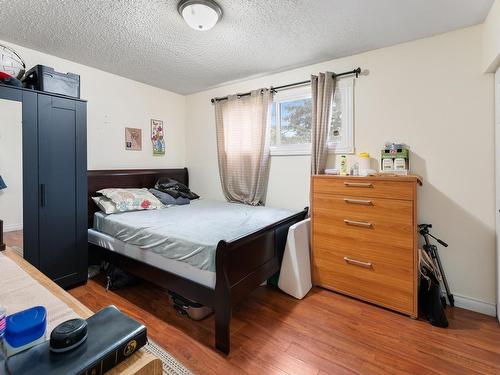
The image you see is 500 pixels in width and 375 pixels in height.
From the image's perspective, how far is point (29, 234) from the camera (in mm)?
2131

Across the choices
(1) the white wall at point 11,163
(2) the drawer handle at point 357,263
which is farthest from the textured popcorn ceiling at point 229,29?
(2) the drawer handle at point 357,263

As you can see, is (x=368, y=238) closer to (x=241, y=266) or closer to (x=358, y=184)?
(x=358, y=184)

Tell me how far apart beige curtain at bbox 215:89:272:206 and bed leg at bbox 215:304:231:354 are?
1662 mm

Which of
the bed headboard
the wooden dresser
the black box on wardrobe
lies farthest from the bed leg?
the black box on wardrobe

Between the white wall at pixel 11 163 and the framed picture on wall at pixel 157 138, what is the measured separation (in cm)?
159

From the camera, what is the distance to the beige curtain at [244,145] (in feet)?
10.1

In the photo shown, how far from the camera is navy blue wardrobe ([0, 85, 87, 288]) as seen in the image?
2.11m

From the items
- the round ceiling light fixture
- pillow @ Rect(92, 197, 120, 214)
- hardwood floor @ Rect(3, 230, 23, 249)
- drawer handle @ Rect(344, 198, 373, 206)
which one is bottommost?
hardwood floor @ Rect(3, 230, 23, 249)

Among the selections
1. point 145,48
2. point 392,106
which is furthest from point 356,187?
point 145,48

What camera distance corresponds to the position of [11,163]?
Result: 6.71 ft

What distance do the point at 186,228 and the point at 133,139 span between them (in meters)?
1.90

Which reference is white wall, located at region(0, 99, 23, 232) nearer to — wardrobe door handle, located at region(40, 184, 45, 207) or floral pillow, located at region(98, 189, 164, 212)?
wardrobe door handle, located at region(40, 184, 45, 207)

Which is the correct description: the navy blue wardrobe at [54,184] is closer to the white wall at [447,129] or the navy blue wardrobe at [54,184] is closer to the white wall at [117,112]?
the white wall at [117,112]

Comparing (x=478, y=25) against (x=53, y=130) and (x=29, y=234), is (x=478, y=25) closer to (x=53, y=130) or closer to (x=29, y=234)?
(x=53, y=130)
